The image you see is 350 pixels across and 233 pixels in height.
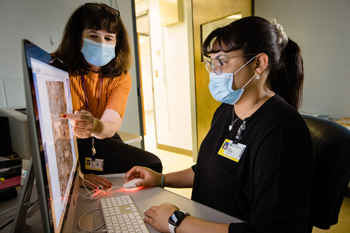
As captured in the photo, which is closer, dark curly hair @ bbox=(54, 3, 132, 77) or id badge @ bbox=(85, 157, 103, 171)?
id badge @ bbox=(85, 157, 103, 171)

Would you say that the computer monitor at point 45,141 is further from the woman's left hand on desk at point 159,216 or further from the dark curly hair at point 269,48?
the dark curly hair at point 269,48

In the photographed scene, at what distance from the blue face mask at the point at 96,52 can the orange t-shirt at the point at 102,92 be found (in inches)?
2.9

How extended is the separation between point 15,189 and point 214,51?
979 mm

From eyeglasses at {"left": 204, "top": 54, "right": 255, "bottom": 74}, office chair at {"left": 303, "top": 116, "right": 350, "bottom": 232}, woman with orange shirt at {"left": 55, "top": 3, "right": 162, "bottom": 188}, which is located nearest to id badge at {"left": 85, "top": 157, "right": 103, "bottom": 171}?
woman with orange shirt at {"left": 55, "top": 3, "right": 162, "bottom": 188}

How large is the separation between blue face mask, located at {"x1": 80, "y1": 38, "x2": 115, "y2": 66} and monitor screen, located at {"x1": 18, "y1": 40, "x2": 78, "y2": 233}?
0.73m

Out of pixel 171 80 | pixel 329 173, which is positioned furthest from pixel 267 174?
pixel 171 80

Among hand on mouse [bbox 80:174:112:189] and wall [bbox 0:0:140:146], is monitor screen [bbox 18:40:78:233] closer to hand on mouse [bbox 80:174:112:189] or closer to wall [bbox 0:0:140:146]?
hand on mouse [bbox 80:174:112:189]

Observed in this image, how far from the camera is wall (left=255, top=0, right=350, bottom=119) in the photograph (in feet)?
7.32

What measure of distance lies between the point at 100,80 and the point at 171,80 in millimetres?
2366

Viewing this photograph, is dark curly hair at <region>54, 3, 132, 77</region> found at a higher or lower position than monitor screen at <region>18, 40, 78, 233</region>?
higher

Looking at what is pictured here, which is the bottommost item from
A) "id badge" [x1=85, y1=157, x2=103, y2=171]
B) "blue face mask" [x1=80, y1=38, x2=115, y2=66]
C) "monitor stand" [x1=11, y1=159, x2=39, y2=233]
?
"id badge" [x1=85, y1=157, x2=103, y2=171]

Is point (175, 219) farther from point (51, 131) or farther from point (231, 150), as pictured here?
point (51, 131)

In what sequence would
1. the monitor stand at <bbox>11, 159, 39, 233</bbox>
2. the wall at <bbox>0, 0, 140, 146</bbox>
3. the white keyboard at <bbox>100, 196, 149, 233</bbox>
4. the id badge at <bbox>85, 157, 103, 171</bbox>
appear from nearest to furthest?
the monitor stand at <bbox>11, 159, 39, 233</bbox> < the white keyboard at <bbox>100, 196, 149, 233</bbox> < the id badge at <bbox>85, 157, 103, 171</bbox> < the wall at <bbox>0, 0, 140, 146</bbox>

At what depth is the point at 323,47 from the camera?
2342mm
